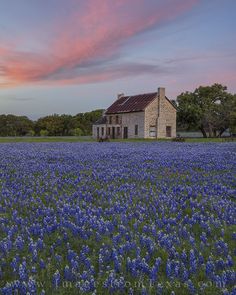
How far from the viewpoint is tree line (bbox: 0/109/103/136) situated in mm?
106938

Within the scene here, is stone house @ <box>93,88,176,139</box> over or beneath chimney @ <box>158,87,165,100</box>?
beneath

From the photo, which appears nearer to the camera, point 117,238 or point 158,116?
point 117,238

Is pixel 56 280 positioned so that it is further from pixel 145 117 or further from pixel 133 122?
pixel 133 122

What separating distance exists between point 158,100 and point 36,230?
63.2 meters

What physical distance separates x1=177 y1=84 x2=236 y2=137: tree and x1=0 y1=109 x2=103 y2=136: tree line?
35491 mm

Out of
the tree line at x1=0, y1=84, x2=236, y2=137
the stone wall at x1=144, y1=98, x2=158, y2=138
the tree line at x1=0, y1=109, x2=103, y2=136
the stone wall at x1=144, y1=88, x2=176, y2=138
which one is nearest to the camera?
the stone wall at x1=144, y1=98, x2=158, y2=138

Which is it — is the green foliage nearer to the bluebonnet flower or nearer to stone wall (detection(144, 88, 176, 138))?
stone wall (detection(144, 88, 176, 138))

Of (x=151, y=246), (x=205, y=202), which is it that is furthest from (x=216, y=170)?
(x=151, y=246)

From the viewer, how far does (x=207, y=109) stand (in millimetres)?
73562

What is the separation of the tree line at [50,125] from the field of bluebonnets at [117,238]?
9489cm

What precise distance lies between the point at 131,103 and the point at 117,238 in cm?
6666

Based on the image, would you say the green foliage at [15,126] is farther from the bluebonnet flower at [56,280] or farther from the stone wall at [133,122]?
the bluebonnet flower at [56,280]

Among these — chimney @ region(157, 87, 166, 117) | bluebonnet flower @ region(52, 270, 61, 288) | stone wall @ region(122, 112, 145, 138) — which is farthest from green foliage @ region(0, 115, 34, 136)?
bluebonnet flower @ region(52, 270, 61, 288)

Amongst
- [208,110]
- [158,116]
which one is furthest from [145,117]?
[208,110]
